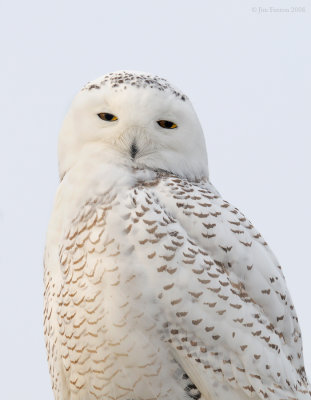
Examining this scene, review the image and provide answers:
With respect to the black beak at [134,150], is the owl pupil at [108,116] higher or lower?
higher

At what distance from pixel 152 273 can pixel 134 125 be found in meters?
0.44

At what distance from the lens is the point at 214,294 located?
2.40 m

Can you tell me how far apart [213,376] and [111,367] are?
284 mm

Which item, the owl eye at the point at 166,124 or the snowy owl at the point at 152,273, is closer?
the snowy owl at the point at 152,273

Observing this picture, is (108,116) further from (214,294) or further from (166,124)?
(214,294)

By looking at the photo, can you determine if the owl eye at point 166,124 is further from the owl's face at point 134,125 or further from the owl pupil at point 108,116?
the owl pupil at point 108,116

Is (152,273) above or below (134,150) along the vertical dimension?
below

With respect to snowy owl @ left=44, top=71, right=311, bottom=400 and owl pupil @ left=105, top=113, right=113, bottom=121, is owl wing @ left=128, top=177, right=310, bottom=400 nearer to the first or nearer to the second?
snowy owl @ left=44, top=71, right=311, bottom=400

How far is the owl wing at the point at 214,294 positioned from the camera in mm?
2373

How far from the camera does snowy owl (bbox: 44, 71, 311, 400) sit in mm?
2373

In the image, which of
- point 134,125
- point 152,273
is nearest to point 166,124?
point 134,125

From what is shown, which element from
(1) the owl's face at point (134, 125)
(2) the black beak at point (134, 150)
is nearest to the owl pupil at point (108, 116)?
(1) the owl's face at point (134, 125)

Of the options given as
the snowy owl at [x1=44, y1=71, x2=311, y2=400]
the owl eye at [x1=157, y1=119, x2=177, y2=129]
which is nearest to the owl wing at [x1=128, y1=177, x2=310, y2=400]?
the snowy owl at [x1=44, y1=71, x2=311, y2=400]

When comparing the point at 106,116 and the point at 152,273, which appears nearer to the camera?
the point at 152,273
